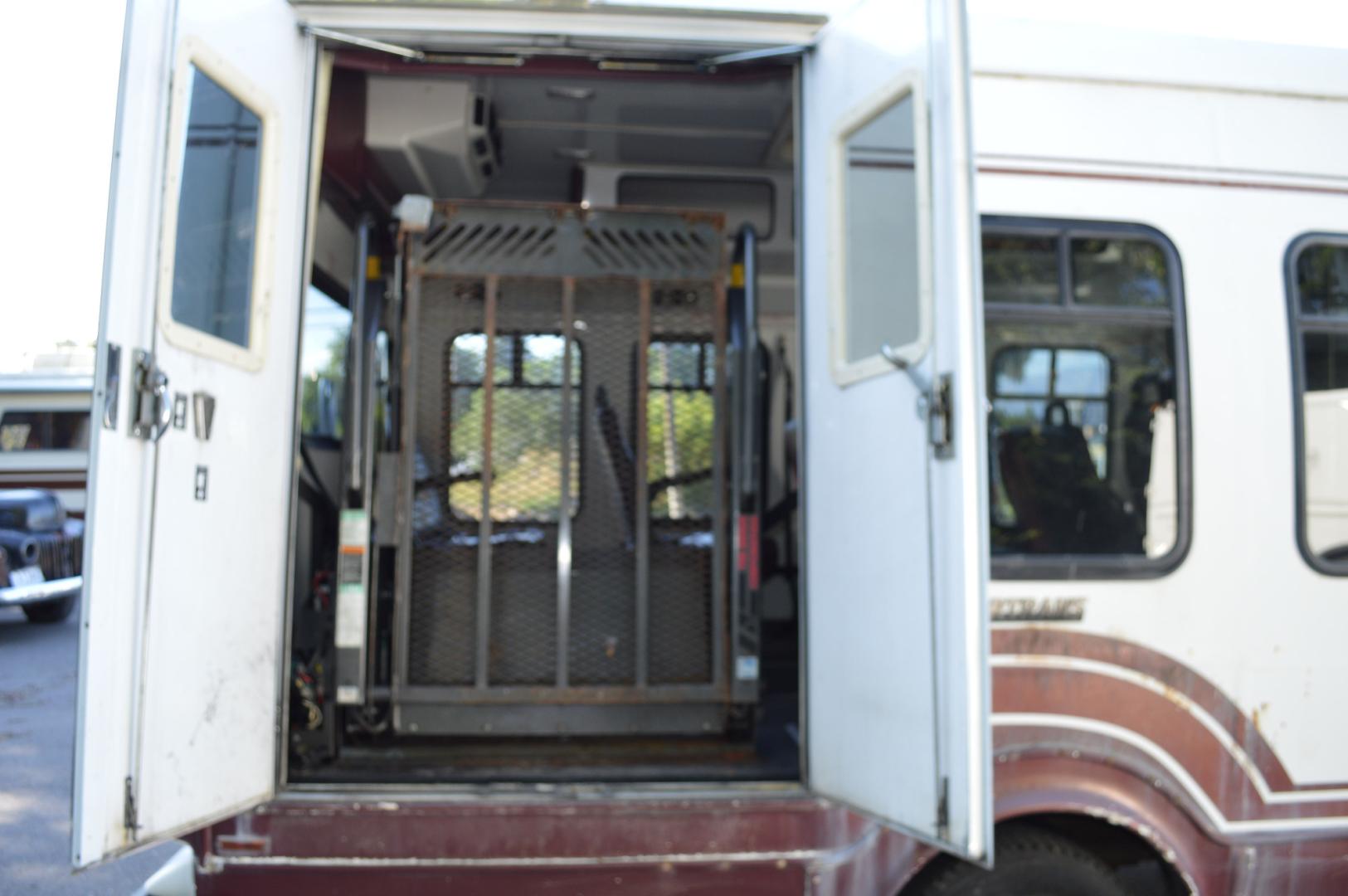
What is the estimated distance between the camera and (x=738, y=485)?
3.59 meters

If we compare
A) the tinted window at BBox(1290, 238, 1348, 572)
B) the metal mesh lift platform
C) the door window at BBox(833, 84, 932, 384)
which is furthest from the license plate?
the tinted window at BBox(1290, 238, 1348, 572)

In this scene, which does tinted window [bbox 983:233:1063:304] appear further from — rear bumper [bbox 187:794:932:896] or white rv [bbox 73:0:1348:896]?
rear bumper [bbox 187:794:932:896]

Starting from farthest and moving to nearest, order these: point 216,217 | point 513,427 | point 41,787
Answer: point 41,787, point 513,427, point 216,217

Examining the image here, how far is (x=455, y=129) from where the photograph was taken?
4191 mm

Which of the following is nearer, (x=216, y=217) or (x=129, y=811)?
(x=129, y=811)

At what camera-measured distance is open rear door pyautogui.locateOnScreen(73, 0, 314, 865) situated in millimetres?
2203

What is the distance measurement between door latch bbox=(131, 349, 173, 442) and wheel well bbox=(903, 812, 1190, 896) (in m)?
2.30

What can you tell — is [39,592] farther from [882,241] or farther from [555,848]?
[882,241]


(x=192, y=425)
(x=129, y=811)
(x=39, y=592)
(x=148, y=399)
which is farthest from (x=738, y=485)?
(x=39, y=592)

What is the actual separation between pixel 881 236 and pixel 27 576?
9401 mm

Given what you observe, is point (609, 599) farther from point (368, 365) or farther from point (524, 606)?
point (368, 365)

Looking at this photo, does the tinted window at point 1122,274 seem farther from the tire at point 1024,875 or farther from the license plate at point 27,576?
the license plate at point 27,576

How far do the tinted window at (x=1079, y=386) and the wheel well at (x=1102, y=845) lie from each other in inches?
31.1

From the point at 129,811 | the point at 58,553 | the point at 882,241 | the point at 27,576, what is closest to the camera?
the point at 129,811
